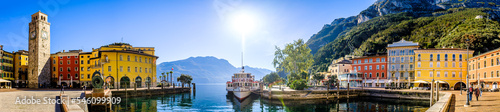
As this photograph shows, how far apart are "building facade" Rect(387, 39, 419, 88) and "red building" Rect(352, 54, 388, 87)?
163 centimetres

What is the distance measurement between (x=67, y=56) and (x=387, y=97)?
68.9 meters

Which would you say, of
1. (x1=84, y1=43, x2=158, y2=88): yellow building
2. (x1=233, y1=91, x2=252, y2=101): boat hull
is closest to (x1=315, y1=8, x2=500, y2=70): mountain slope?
(x1=233, y1=91, x2=252, y2=101): boat hull

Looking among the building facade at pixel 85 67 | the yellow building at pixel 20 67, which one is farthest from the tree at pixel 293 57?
the yellow building at pixel 20 67

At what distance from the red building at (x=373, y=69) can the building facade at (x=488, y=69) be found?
64.4 ft

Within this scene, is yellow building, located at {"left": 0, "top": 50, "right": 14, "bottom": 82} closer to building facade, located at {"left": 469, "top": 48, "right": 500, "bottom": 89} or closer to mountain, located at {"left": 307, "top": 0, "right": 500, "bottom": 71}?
building facade, located at {"left": 469, "top": 48, "right": 500, "bottom": 89}

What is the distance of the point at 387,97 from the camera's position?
158ft

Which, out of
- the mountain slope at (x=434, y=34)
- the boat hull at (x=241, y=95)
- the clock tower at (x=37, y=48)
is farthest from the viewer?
the mountain slope at (x=434, y=34)

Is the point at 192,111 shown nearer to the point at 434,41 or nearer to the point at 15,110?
the point at 15,110

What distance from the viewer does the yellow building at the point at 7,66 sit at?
64.3 meters

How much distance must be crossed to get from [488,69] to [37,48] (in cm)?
8403

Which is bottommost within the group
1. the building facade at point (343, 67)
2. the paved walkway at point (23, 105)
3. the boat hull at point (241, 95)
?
the boat hull at point (241, 95)

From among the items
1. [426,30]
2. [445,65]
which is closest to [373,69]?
[445,65]

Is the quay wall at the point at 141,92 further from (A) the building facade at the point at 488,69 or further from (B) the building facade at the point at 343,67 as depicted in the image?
(A) the building facade at the point at 488,69

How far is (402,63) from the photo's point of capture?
6600cm
